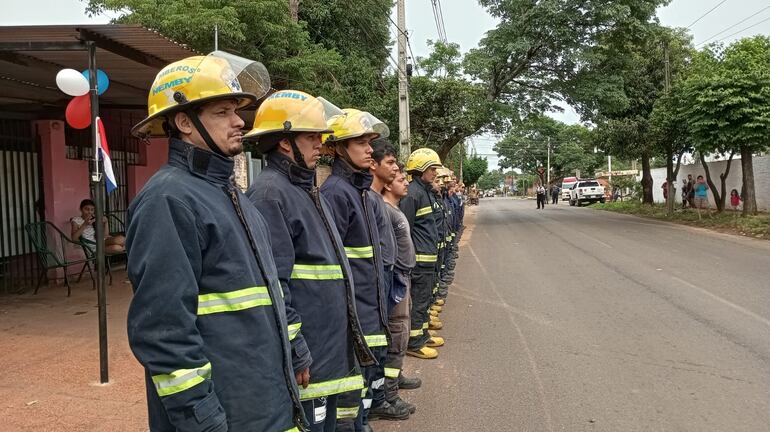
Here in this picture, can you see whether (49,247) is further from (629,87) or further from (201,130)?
(629,87)

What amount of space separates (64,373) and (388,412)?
2748mm

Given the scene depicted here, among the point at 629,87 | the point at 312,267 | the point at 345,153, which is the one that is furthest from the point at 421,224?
the point at 629,87

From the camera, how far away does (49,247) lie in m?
8.32

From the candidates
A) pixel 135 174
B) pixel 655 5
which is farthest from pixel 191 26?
pixel 655 5

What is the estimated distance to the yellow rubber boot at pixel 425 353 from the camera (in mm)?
5371

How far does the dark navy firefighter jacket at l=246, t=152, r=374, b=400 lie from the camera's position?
2.43 meters

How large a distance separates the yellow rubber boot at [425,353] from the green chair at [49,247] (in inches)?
198

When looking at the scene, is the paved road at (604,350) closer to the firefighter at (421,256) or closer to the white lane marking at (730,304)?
the white lane marking at (730,304)

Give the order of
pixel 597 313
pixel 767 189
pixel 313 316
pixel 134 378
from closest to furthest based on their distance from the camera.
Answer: pixel 313 316 < pixel 134 378 < pixel 597 313 < pixel 767 189

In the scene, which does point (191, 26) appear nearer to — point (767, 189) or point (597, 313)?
point (597, 313)

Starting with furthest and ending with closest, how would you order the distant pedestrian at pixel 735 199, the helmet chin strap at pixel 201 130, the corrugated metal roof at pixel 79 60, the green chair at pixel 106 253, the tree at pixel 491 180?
the tree at pixel 491 180 < the distant pedestrian at pixel 735 199 < the green chair at pixel 106 253 < the corrugated metal roof at pixel 79 60 < the helmet chin strap at pixel 201 130

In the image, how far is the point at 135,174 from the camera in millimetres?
10250

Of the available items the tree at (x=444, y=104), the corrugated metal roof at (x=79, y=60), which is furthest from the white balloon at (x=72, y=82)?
the tree at (x=444, y=104)

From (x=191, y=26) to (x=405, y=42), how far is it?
235 inches
